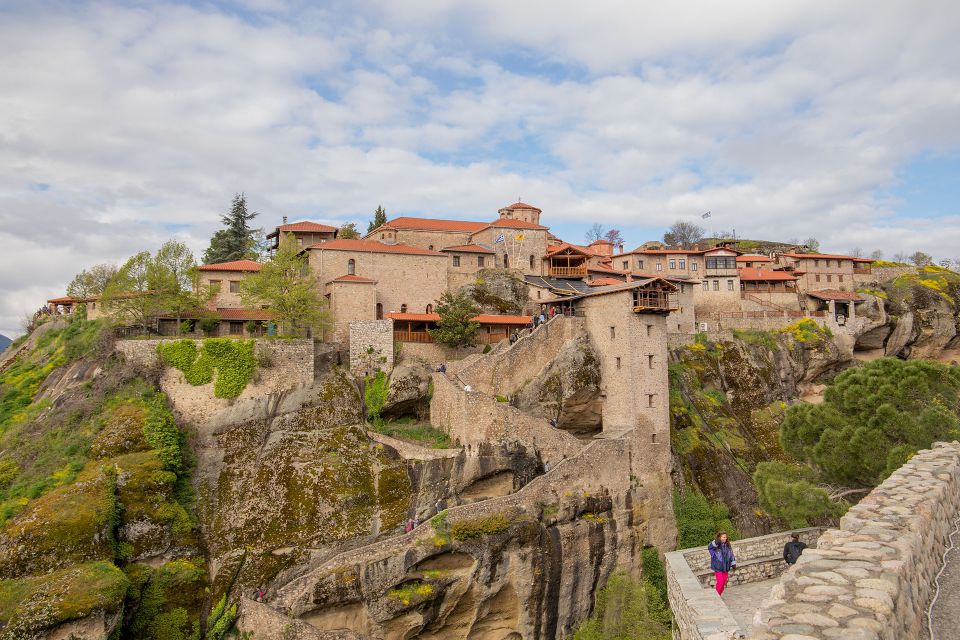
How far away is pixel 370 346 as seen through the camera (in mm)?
37125

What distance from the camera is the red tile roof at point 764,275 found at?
56094mm

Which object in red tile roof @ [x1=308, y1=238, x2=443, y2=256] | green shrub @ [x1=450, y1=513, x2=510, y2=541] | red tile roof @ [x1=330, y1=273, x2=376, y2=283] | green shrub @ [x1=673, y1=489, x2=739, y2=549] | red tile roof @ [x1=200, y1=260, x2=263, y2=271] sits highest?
red tile roof @ [x1=308, y1=238, x2=443, y2=256]

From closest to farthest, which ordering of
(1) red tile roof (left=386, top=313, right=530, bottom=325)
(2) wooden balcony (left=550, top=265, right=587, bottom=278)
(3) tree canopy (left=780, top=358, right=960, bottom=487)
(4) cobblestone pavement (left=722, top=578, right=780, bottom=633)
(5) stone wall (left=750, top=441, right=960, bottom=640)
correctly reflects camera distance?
(5) stone wall (left=750, top=441, right=960, bottom=640), (4) cobblestone pavement (left=722, top=578, right=780, bottom=633), (3) tree canopy (left=780, top=358, right=960, bottom=487), (1) red tile roof (left=386, top=313, right=530, bottom=325), (2) wooden balcony (left=550, top=265, right=587, bottom=278)

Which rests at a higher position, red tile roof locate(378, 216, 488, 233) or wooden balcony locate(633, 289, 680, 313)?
red tile roof locate(378, 216, 488, 233)

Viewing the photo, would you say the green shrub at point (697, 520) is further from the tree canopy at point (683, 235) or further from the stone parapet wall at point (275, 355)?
the tree canopy at point (683, 235)

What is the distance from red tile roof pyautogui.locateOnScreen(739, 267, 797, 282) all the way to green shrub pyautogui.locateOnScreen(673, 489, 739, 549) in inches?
1111

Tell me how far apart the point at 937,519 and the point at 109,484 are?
28074 millimetres

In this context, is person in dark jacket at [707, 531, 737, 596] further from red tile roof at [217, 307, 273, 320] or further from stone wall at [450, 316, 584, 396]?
red tile roof at [217, 307, 273, 320]

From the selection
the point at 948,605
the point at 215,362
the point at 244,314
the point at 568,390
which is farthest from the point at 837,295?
the point at 948,605

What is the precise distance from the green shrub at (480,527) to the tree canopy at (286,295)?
1648 cm

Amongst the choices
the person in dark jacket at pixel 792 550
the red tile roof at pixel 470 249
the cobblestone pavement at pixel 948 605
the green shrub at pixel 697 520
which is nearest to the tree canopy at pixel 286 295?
the red tile roof at pixel 470 249

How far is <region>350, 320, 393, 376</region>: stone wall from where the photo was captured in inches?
1452

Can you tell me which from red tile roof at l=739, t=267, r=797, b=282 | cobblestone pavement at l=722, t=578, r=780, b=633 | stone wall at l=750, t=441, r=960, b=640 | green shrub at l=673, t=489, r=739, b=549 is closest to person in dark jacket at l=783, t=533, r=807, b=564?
cobblestone pavement at l=722, t=578, r=780, b=633

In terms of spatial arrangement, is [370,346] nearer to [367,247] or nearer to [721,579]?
[367,247]
